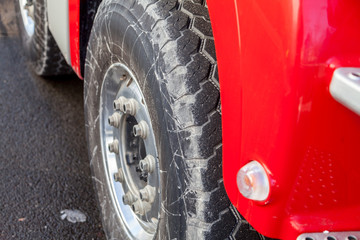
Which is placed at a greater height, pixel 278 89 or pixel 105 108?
pixel 278 89

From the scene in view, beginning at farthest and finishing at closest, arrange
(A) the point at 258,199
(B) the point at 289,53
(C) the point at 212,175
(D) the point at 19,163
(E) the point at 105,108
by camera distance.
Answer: (D) the point at 19,163 < (E) the point at 105,108 < (C) the point at 212,175 < (A) the point at 258,199 < (B) the point at 289,53

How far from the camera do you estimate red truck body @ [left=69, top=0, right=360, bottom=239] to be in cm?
91

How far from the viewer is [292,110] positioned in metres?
0.93

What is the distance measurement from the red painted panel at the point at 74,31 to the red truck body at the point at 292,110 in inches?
38.2

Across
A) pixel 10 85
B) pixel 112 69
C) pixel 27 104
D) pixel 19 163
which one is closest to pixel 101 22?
pixel 112 69

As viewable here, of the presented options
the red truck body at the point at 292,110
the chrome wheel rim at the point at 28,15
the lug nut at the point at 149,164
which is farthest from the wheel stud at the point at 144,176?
the chrome wheel rim at the point at 28,15

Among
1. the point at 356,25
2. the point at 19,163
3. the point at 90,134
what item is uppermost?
the point at 356,25

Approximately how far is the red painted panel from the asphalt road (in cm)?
60

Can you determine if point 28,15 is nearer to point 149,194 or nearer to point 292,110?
point 149,194

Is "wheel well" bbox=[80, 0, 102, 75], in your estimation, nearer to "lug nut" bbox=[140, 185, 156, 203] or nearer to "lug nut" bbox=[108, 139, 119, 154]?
"lug nut" bbox=[108, 139, 119, 154]

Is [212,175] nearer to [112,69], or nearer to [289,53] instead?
[289,53]

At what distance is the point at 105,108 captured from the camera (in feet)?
5.98

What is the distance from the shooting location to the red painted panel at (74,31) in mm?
1932

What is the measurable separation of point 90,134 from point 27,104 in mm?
1196
